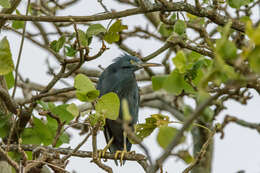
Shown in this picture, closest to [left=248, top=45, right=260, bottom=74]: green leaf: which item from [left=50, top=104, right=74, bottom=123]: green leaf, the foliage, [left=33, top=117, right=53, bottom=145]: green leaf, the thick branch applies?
the foliage

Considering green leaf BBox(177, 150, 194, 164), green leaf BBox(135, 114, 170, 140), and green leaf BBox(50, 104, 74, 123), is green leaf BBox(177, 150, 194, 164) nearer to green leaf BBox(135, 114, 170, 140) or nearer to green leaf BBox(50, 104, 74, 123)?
green leaf BBox(135, 114, 170, 140)

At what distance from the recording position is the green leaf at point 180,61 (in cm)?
145

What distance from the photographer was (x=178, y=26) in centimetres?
223

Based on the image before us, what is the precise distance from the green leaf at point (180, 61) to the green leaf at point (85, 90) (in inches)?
14.1

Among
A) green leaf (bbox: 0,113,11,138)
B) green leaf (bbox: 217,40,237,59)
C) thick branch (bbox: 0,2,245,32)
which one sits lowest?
green leaf (bbox: 0,113,11,138)

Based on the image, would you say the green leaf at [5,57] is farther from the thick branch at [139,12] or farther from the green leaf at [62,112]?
the green leaf at [62,112]

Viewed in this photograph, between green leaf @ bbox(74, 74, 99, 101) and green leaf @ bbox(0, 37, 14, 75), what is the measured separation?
607mm

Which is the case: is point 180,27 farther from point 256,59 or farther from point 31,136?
point 31,136

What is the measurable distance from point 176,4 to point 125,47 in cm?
175

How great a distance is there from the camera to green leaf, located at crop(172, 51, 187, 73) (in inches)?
57.2

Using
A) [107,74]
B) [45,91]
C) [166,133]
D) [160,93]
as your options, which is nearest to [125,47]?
[107,74]

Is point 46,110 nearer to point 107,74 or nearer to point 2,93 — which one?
point 2,93

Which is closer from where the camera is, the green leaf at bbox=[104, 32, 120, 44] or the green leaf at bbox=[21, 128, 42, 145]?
the green leaf at bbox=[104, 32, 120, 44]

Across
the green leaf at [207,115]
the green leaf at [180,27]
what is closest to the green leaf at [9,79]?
the green leaf at [180,27]
